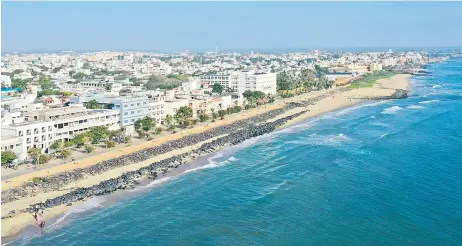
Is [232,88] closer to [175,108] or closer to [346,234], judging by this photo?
[175,108]

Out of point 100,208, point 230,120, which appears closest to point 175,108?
point 230,120

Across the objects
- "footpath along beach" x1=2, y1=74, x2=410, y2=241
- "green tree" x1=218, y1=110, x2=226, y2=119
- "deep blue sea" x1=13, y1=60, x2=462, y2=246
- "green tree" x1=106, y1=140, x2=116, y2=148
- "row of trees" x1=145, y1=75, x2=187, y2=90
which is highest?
"row of trees" x1=145, y1=75, x2=187, y2=90

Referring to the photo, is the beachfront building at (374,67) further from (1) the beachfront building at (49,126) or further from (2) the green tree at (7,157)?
(2) the green tree at (7,157)

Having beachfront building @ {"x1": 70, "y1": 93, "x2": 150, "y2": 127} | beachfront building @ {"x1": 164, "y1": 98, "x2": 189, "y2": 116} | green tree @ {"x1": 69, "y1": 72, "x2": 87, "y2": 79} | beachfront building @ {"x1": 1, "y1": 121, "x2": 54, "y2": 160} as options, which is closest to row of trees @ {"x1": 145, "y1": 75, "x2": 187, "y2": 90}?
green tree @ {"x1": 69, "y1": 72, "x2": 87, "y2": 79}

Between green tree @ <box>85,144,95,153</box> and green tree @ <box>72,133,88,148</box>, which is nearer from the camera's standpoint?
green tree @ <box>85,144,95,153</box>

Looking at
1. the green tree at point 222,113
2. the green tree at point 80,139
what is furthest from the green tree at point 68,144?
the green tree at point 222,113

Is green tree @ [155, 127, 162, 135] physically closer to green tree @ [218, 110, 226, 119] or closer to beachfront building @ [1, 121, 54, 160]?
beachfront building @ [1, 121, 54, 160]
